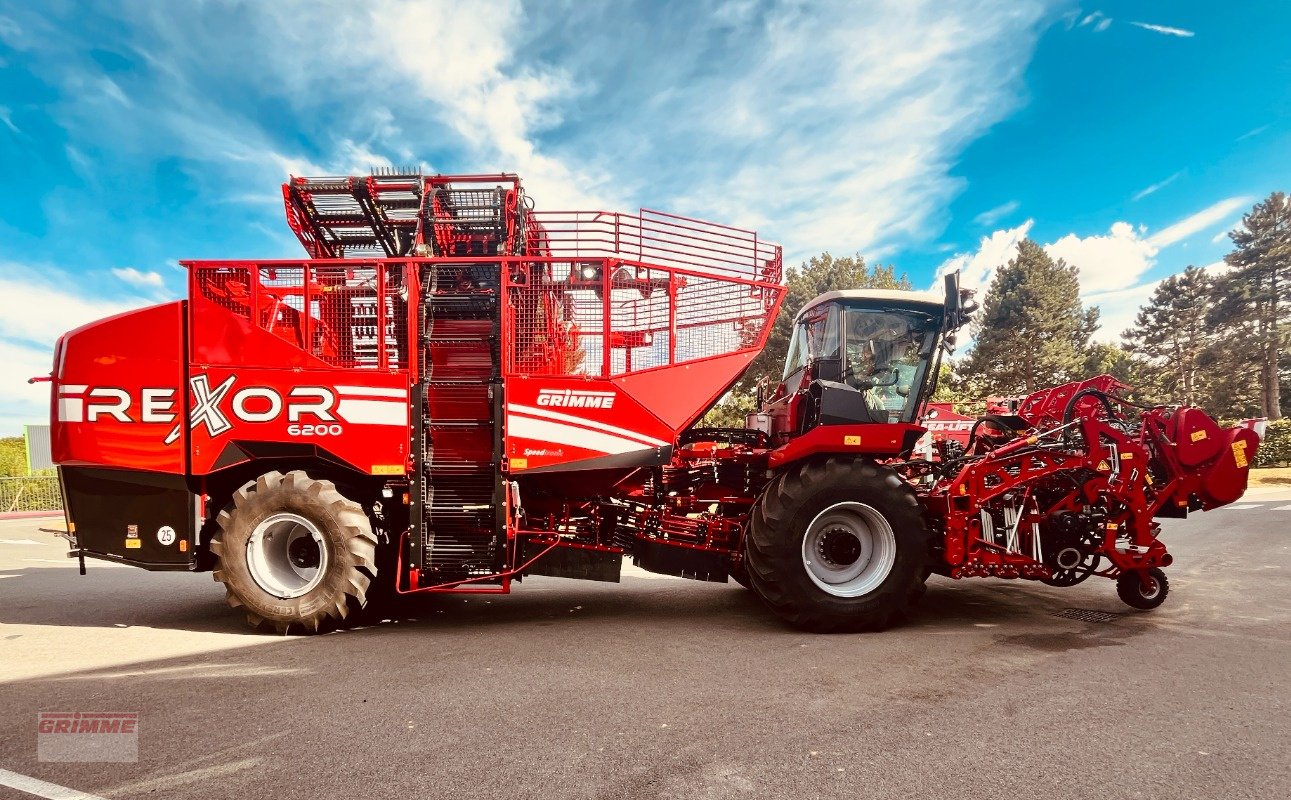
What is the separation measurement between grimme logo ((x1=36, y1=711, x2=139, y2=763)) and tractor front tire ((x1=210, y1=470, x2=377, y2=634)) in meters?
1.45

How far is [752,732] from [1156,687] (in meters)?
2.32

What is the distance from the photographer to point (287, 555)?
502cm

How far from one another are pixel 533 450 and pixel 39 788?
3057 mm

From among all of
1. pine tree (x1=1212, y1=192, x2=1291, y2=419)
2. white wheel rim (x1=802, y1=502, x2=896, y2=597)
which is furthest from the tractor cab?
pine tree (x1=1212, y1=192, x2=1291, y2=419)

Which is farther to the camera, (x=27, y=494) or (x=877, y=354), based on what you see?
(x=27, y=494)

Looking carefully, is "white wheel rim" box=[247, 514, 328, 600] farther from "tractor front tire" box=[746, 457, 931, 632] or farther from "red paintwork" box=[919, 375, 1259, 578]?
"red paintwork" box=[919, 375, 1259, 578]

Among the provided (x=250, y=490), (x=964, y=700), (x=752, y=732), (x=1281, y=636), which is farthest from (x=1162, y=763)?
(x=250, y=490)

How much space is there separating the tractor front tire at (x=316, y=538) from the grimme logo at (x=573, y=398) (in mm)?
1611

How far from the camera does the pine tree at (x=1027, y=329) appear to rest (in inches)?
1164

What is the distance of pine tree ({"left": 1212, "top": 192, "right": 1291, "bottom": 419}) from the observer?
102 ft

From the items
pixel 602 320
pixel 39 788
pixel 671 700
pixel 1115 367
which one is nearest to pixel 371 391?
pixel 602 320

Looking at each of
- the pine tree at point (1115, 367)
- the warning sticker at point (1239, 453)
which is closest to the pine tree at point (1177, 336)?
the pine tree at point (1115, 367)

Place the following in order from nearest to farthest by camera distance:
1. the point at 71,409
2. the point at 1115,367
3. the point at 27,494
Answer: the point at 71,409, the point at 27,494, the point at 1115,367

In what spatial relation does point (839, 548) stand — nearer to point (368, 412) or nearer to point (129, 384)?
point (368, 412)
